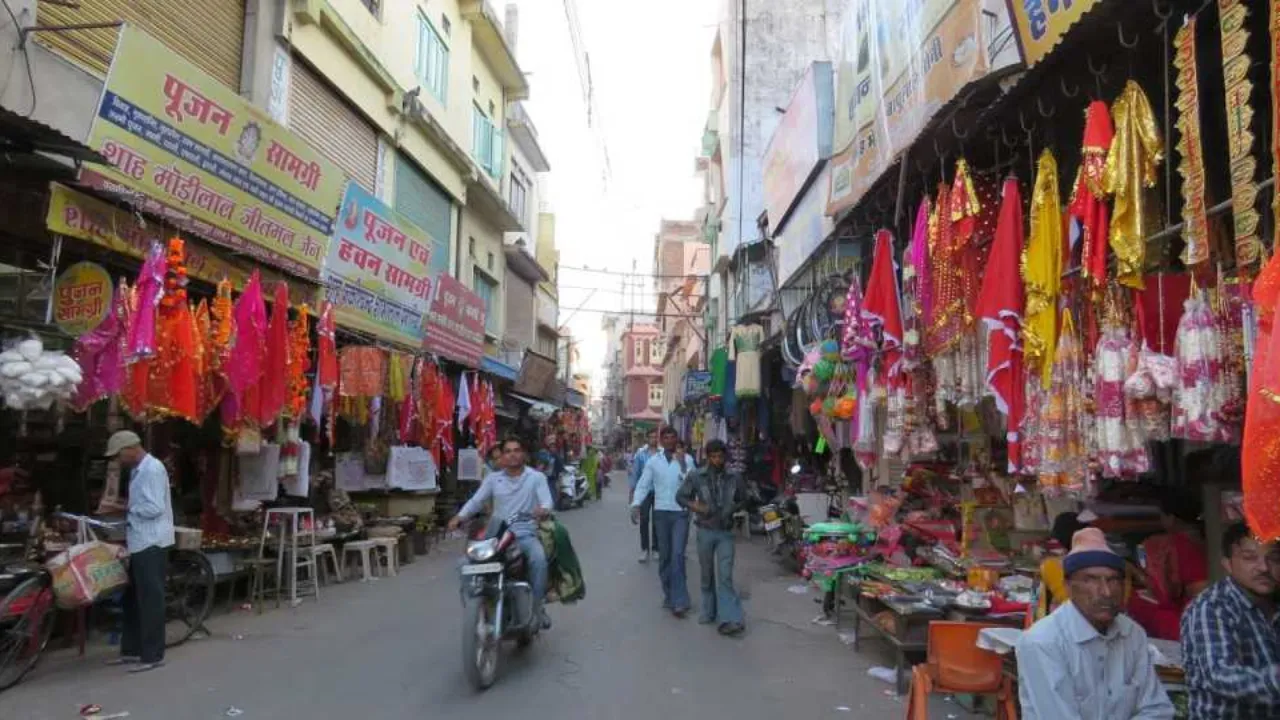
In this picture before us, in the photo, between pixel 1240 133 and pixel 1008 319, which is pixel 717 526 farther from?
pixel 1240 133

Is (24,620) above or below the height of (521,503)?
below

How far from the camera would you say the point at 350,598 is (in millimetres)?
10164

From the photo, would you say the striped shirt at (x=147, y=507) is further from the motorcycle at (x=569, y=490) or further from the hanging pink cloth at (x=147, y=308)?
the motorcycle at (x=569, y=490)

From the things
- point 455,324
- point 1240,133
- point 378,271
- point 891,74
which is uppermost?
point 891,74

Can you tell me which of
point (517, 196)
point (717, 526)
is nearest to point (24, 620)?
point (717, 526)

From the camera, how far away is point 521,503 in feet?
23.4

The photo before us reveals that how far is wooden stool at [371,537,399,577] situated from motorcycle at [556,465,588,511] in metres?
13.6

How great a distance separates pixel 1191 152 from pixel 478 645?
488cm

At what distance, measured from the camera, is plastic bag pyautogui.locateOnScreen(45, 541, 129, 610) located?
6395mm

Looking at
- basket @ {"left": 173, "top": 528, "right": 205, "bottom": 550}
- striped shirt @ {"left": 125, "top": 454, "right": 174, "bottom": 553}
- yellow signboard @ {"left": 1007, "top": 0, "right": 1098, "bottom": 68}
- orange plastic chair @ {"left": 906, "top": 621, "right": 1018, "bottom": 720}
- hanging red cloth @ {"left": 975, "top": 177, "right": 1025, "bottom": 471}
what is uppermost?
yellow signboard @ {"left": 1007, "top": 0, "right": 1098, "bottom": 68}

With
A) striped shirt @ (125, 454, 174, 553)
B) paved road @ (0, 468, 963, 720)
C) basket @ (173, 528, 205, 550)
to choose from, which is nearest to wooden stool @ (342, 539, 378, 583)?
paved road @ (0, 468, 963, 720)

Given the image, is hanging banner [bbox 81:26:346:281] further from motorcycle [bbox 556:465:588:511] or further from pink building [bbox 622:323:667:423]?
pink building [bbox 622:323:667:423]

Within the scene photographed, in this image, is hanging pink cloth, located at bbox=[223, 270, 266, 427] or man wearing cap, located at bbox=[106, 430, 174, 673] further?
hanging pink cloth, located at bbox=[223, 270, 266, 427]

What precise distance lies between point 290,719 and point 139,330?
3378mm
